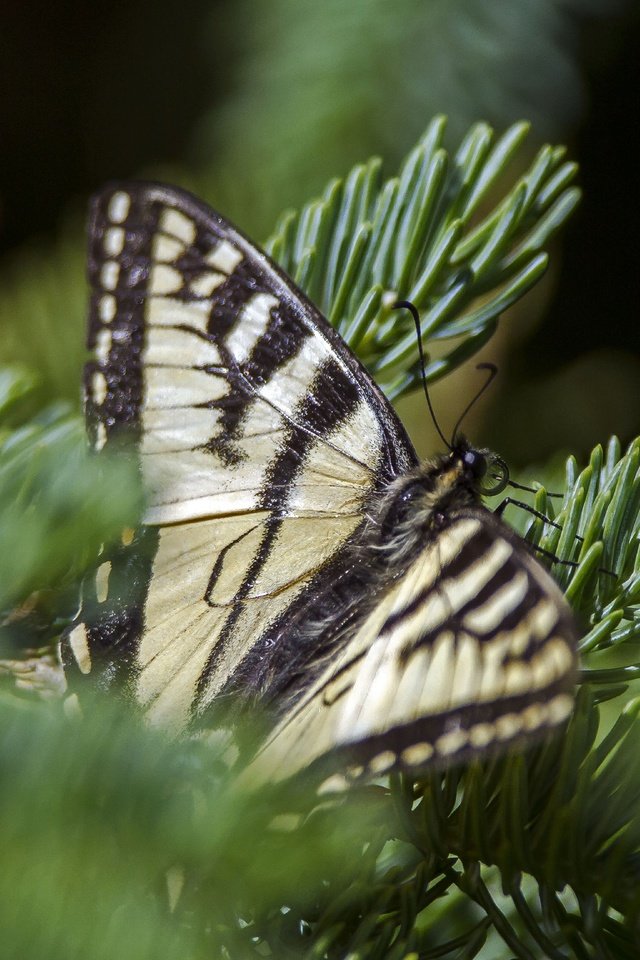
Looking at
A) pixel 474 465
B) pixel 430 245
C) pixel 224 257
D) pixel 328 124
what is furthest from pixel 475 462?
pixel 328 124

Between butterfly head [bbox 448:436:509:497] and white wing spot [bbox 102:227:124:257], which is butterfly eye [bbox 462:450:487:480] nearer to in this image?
butterfly head [bbox 448:436:509:497]

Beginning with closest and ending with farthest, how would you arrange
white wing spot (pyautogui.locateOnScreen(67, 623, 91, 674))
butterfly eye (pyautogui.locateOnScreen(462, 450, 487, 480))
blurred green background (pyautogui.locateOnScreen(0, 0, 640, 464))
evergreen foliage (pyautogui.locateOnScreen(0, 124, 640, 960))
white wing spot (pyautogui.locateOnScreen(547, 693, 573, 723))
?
1. evergreen foliage (pyautogui.locateOnScreen(0, 124, 640, 960))
2. white wing spot (pyautogui.locateOnScreen(547, 693, 573, 723))
3. white wing spot (pyautogui.locateOnScreen(67, 623, 91, 674))
4. butterfly eye (pyautogui.locateOnScreen(462, 450, 487, 480))
5. blurred green background (pyautogui.locateOnScreen(0, 0, 640, 464))

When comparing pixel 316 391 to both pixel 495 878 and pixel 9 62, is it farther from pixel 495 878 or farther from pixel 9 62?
pixel 9 62

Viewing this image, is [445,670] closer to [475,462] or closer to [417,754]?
[417,754]

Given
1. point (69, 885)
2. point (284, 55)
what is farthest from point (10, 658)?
point (284, 55)

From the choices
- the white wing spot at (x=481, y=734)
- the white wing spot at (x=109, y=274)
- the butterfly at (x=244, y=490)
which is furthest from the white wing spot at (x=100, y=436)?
the white wing spot at (x=481, y=734)

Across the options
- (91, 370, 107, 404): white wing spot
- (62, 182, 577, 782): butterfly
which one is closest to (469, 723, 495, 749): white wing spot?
(62, 182, 577, 782): butterfly

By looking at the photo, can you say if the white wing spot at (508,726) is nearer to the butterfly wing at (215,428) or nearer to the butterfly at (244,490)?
the butterfly at (244,490)
